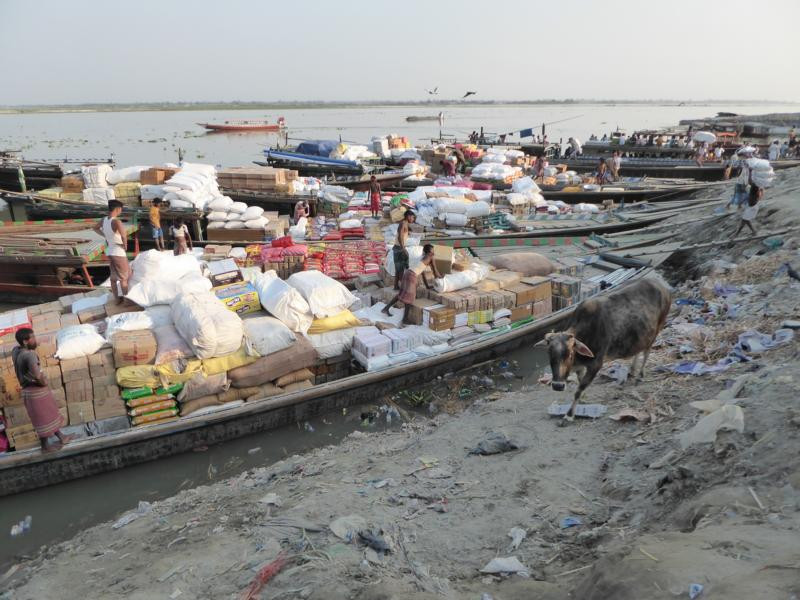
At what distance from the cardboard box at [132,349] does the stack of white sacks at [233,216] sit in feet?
25.7

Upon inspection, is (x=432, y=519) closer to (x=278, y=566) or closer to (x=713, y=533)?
(x=278, y=566)

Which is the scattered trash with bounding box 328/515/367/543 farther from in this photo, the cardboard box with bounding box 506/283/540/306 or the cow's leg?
the cardboard box with bounding box 506/283/540/306

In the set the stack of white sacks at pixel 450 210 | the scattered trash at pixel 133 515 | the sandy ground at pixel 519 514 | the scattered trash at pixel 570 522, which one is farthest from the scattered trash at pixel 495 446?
the stack of white sacks at pixel 450 210

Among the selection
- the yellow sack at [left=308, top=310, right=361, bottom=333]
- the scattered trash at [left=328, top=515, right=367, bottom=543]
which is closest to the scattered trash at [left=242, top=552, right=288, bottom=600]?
the scattered trash at [left=328, top=515, right=367, bottom=543]

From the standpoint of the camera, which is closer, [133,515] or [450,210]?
[133,515]

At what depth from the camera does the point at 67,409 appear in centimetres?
632

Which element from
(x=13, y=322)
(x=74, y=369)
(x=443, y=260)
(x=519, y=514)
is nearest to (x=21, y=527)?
(x=74, y=369)

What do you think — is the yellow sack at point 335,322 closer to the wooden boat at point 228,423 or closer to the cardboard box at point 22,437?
the wooden boat at point 228,423

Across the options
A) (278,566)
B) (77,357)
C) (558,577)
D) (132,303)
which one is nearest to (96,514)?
(77,357)

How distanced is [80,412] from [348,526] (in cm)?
409

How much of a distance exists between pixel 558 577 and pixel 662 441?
2103 mm

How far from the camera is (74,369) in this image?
624 centimetres

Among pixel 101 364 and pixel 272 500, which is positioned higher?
pixel 101 364

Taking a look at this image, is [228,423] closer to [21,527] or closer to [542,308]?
[21,527]
